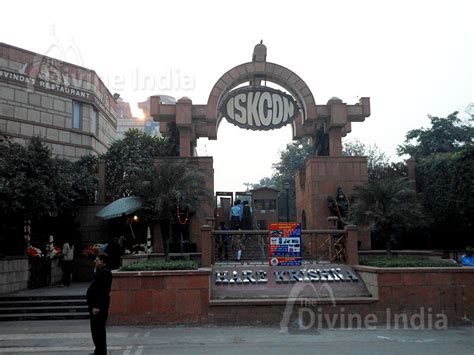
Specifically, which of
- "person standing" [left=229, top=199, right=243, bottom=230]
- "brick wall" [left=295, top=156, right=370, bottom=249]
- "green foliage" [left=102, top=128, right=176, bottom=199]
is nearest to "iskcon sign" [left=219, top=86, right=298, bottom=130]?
"brick wall" [left=295, top=156, right=370, bottom=249]

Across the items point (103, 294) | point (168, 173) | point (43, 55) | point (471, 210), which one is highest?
point (43, 55)

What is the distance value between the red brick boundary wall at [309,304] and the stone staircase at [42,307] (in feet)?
7.47

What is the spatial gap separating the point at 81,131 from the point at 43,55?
4495 mm

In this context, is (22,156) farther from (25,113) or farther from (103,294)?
(103,294)

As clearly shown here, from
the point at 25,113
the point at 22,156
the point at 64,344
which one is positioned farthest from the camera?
the point at 25,113

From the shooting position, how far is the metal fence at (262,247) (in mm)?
13406

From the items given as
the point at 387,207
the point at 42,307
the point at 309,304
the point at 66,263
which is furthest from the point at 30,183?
the point at 387,207

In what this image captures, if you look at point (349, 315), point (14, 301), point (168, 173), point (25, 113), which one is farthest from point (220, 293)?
point (25, 113)

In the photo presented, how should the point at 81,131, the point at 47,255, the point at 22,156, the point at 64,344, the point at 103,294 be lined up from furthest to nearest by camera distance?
1. the point at 81,131
2. the point at 47,255
3. the point at 22,156
4. the point at 64,344
5. the point at 103,294

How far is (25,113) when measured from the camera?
23984 mm

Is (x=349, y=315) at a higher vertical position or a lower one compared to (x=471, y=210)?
lower

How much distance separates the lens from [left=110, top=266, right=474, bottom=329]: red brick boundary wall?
36.4ft

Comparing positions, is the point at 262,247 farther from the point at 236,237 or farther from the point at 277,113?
the point at 277,113

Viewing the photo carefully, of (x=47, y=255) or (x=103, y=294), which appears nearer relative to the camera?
(x=103, y=294)
